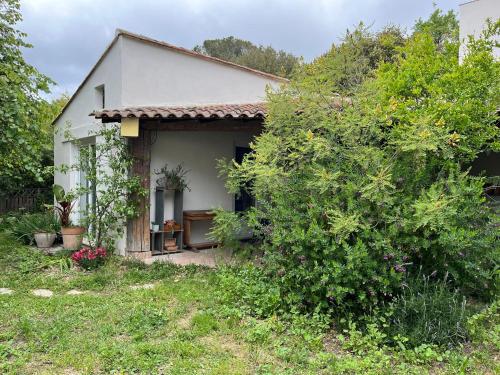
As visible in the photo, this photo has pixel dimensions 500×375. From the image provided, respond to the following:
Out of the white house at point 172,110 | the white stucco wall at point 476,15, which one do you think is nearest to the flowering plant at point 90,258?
the white house at point 172,110

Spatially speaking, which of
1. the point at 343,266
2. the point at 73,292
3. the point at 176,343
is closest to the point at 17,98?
the point at 73,292

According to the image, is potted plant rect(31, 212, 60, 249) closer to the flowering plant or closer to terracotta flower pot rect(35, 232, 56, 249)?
terracotta flower pot rect(35, 232, 56, 249)

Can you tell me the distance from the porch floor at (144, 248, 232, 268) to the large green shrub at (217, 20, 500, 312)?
2778 millimetres

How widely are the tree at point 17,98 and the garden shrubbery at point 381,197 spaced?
185 inches

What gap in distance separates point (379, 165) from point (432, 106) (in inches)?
59.4

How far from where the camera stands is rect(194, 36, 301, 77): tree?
97.4ft

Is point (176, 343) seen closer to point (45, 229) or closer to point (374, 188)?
point (374, 188)

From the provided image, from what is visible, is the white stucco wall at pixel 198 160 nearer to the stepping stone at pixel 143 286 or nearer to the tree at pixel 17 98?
the tree at pixel 17 98

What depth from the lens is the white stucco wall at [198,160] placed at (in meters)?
9.11

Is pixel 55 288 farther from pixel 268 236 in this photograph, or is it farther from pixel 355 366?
pixel 355 366

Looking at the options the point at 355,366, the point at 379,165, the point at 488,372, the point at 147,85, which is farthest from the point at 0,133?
the point at 488,372

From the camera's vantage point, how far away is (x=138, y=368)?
12.4 ft

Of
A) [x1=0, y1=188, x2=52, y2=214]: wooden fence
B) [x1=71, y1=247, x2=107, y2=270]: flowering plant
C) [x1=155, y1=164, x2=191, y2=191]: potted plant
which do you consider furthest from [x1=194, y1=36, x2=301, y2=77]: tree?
[x1=71, y1=247, x2=107, y2=270]: flowering plant

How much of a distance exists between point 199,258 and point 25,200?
9.90 metres
